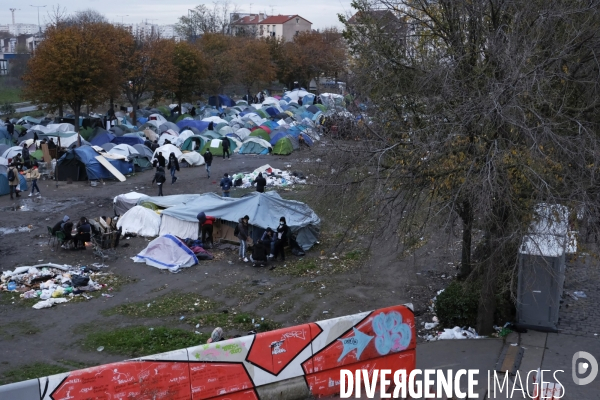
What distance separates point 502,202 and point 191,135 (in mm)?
26527

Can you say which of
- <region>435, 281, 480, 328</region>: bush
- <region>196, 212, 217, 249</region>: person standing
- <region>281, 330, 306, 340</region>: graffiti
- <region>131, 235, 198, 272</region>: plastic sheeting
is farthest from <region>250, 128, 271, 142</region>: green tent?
<region>281, 330, 306, 340</region>: graffiti

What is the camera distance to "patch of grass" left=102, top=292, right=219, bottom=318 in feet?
42.3

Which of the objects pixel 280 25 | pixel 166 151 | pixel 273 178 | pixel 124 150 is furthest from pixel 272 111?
pixel 280 25

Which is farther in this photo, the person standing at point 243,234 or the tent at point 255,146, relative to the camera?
the tent at point 255,146

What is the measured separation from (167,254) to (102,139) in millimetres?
19025

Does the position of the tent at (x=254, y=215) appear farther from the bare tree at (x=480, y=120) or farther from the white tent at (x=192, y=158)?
the white tent at (x=192, y=158)

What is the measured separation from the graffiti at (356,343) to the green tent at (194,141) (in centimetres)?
2527

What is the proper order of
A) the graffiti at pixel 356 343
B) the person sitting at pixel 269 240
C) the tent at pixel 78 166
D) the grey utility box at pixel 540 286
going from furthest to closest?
the tent at pixel 78 166, the person sitting at pixel 269 240, the grey utility box at pixel 540 286, the graffiti at pixel 356 343

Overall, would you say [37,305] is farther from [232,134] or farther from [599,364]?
[232,134]

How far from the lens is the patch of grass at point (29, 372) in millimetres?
9828

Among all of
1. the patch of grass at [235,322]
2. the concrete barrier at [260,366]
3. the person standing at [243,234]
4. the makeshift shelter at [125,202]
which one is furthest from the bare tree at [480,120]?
the makeshift shelter at [125,202]

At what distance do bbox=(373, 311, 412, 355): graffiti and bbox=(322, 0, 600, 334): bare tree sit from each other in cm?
165

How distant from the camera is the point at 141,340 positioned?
1130cm

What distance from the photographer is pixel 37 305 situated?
13148 mm
